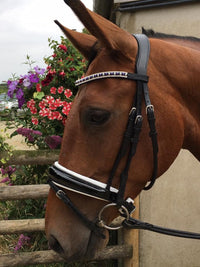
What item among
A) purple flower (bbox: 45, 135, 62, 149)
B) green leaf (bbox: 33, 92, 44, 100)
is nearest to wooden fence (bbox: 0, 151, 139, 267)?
purple flower (bbox: 45, 135, 62, 149)

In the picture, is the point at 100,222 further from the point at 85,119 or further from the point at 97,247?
the point at 85,119

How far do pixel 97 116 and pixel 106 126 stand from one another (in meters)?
0.07

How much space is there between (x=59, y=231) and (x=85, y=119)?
0.60 metres

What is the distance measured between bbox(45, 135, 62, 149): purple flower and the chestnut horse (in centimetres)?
153

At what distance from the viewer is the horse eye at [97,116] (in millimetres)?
1339

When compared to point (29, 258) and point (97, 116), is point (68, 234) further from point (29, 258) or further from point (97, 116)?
point (29, 258)

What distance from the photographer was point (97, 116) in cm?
135

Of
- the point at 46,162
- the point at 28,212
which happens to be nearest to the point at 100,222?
the point at 46,162

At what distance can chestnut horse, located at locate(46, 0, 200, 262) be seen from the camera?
136cm

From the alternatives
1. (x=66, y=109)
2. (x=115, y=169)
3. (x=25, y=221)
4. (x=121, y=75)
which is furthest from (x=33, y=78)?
(x=115, y=169)

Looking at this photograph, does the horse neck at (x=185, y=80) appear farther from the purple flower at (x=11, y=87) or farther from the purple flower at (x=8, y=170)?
the purple flower at (x=8, y=170)

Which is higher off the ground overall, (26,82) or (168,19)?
(168,19)

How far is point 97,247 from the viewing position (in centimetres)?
146

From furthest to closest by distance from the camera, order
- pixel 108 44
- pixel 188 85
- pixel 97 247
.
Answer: pixel 188 85, pixel 97 247, pixel 108 44
